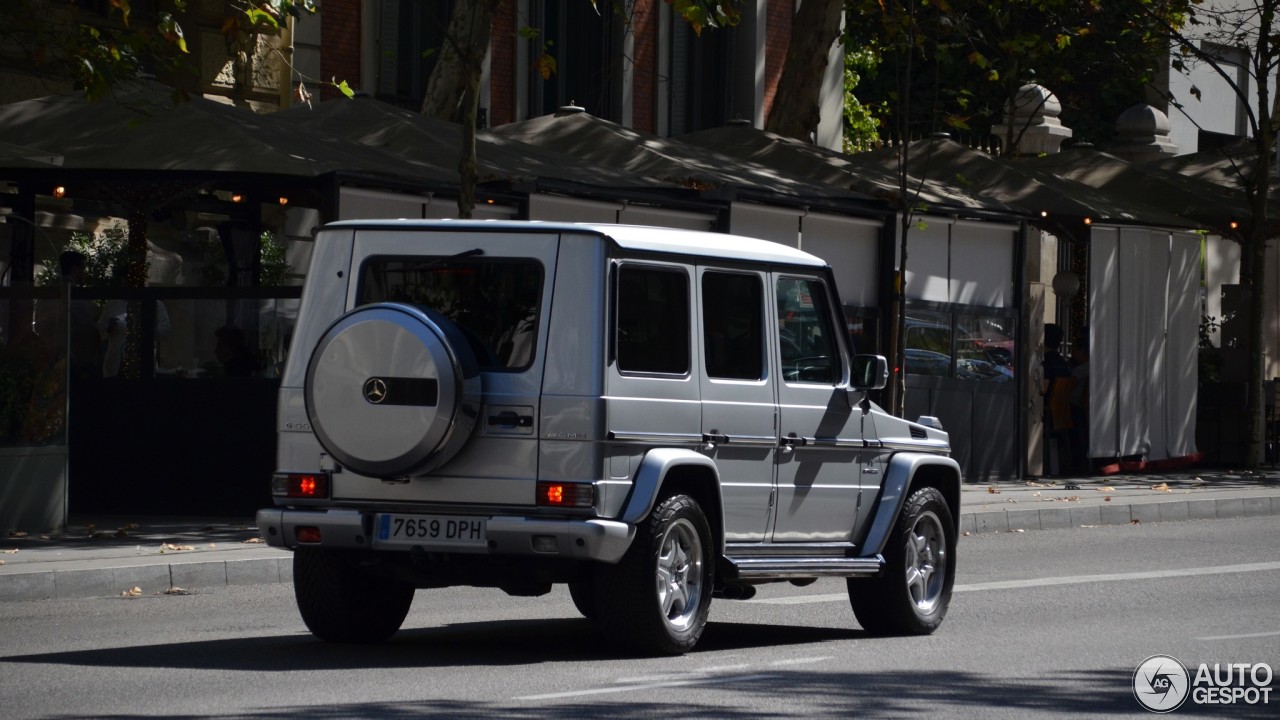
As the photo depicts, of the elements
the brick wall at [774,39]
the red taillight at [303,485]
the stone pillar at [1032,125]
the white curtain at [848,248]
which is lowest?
the red taillight at [303,485]

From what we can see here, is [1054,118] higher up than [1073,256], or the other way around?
Result: [1054,118]

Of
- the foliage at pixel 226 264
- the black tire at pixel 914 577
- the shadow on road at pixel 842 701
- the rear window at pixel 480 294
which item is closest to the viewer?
the shadow on road at pixel 842 701

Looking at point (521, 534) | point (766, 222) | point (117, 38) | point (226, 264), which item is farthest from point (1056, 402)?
point (521, 534)

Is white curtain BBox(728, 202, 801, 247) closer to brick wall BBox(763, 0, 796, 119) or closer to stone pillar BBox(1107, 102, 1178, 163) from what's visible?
brick wall BBox(763, 0, 796, 119)

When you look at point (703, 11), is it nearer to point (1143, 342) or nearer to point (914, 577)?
point (914, 577)

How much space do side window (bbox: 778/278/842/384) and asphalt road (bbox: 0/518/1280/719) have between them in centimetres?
139

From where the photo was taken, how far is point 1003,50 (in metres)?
25.6

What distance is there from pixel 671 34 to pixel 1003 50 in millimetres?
6367

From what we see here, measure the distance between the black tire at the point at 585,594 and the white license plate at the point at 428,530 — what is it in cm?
59

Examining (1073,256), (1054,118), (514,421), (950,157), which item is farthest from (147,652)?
(1054,118)

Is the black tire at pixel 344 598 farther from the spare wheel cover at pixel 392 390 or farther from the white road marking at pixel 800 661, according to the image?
the white road marking at pixel 800 661

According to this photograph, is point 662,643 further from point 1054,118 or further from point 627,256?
point 1054,118

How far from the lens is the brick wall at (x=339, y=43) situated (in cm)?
2534

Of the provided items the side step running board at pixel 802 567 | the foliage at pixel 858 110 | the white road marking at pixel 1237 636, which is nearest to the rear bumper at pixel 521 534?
the side step running board at pixel 802 567
